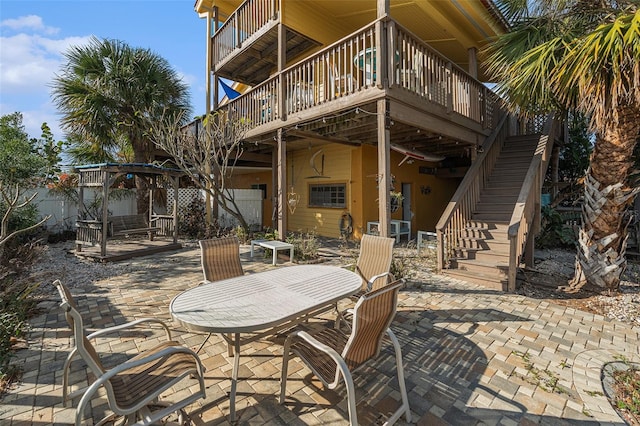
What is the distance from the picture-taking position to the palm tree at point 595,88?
152 inches

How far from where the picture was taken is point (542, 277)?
5.90 meters

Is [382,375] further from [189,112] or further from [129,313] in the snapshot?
[189,112]

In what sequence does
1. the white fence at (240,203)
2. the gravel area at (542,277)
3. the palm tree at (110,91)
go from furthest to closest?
the white fence at (240,203) → the palm tree at (110,91) → the gravel area at (542,277)

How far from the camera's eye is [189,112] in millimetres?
10625

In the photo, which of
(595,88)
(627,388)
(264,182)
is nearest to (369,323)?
(627,388)

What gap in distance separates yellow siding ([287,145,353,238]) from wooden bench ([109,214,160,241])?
531cm

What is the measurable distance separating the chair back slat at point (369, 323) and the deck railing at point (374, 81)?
165 inches

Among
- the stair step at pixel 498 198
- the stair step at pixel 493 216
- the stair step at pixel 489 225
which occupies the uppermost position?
the stair step at pixel 498 198

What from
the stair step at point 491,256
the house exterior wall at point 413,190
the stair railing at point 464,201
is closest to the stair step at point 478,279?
the stair railing at point 464,201

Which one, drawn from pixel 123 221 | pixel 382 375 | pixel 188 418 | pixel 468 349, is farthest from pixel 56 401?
pixel 123 221

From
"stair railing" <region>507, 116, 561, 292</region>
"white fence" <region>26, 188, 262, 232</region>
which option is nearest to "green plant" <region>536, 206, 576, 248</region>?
"stair railing" <region>507, 116, 561, 292</region>

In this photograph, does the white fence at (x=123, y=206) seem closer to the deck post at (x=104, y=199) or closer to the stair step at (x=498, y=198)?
the deck post at (x=104, y=199)

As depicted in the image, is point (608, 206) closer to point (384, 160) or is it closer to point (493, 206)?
point (493, 206)

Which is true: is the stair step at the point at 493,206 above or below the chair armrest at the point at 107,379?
above
